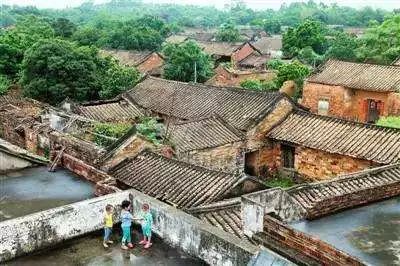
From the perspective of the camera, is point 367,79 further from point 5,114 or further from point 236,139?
point 5,114

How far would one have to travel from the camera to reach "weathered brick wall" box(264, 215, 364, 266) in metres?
9.51

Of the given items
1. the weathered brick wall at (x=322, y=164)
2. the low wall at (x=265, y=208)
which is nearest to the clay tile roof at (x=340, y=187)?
the low wall at (x=265, y=208)

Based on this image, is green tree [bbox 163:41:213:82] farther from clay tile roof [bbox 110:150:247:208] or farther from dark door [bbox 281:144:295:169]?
clay tile roof [bbox 110:150:247:208]

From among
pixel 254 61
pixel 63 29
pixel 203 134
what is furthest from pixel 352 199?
pixel 63 29

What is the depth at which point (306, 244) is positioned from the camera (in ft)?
33.4

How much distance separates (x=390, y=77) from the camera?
112 feet

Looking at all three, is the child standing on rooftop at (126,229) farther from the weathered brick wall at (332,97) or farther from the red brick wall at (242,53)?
the red brick wall at (242,53)

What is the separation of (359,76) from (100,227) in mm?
27422

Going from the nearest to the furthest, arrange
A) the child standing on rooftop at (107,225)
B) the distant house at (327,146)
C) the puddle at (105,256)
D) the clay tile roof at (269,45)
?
the puddle at (105,256) < the child standing on rooftop at (107,225) < the distant house at (327,146) < the clay tile roof at (269,45)

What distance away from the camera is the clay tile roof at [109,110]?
1116 inches

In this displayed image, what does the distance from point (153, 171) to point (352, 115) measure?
21.7 m

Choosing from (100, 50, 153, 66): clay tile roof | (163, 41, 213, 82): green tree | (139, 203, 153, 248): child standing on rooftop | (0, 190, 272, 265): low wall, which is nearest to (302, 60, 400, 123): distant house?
(163, 41, 213, 82): green tree

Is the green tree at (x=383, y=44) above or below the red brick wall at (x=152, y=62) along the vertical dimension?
above

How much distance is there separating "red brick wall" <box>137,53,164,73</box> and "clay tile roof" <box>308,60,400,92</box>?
2118cm
